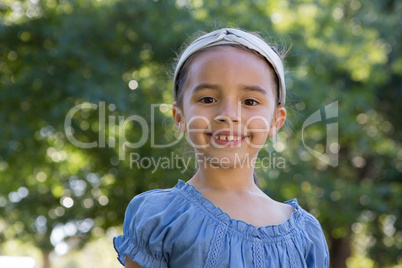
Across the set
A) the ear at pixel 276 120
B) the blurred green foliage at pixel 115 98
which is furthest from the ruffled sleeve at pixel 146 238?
the blurred green foliage at pixel 115 98

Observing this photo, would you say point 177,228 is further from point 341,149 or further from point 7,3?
point 341,149

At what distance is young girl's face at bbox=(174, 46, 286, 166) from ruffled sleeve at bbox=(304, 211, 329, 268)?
0.36 metres

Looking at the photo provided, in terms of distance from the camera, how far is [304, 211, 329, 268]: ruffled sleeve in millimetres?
1940

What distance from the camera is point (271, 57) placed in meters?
1.99

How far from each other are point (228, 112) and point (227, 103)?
→ 0.12ft

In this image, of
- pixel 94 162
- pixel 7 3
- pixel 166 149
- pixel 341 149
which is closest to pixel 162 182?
pixel 166 149

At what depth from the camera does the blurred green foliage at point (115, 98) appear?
247 inches

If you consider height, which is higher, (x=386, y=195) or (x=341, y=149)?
(x=341, y=149)

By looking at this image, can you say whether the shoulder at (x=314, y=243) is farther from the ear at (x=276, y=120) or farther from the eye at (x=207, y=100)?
the eye at (x=207, y=100)

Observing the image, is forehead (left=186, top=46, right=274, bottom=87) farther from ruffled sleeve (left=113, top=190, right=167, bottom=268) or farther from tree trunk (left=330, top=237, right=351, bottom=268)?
tree trunk (left=330, top=237, right=351, bottom=268)

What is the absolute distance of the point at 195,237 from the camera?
5.80ft

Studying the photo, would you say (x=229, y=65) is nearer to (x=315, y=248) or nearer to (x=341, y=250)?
(x=315, y=248)

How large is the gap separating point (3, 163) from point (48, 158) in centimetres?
63

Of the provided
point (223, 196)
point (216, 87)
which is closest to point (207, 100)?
point (216, 87)
